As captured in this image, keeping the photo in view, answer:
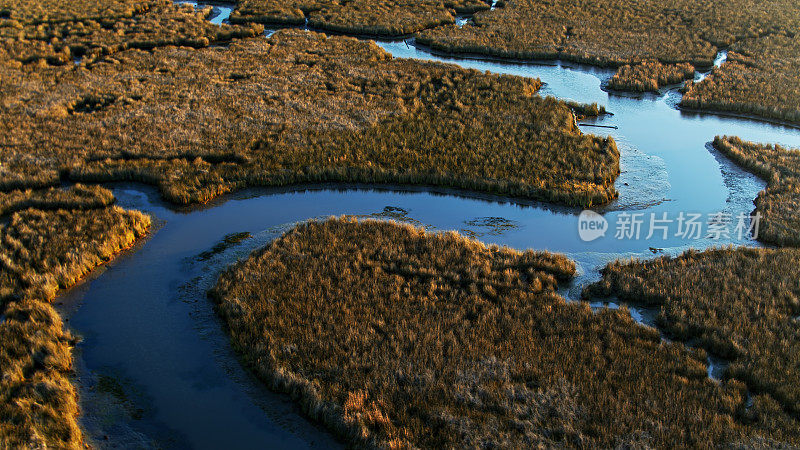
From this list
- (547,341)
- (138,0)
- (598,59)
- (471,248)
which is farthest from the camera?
(138,0)

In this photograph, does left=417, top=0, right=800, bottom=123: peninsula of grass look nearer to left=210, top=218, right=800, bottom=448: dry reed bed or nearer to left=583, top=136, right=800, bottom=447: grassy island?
left=583, top=136, right=800, bottom=447: grassy island

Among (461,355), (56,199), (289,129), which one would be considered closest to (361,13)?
(289,129)

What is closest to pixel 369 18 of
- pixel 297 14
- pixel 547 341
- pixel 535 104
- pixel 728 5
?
pixel 297 14

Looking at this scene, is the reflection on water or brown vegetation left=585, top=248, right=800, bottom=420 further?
the reflection on water

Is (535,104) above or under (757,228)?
above

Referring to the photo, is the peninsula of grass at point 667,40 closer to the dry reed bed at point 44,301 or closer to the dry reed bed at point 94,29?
the dry reed bed at point 94,29

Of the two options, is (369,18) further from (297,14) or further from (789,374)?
(789,374)

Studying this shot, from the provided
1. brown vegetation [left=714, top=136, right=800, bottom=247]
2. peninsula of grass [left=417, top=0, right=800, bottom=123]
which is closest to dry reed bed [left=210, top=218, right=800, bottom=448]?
brown vegetation [left=714, top=136, right=800, bottom=247]
